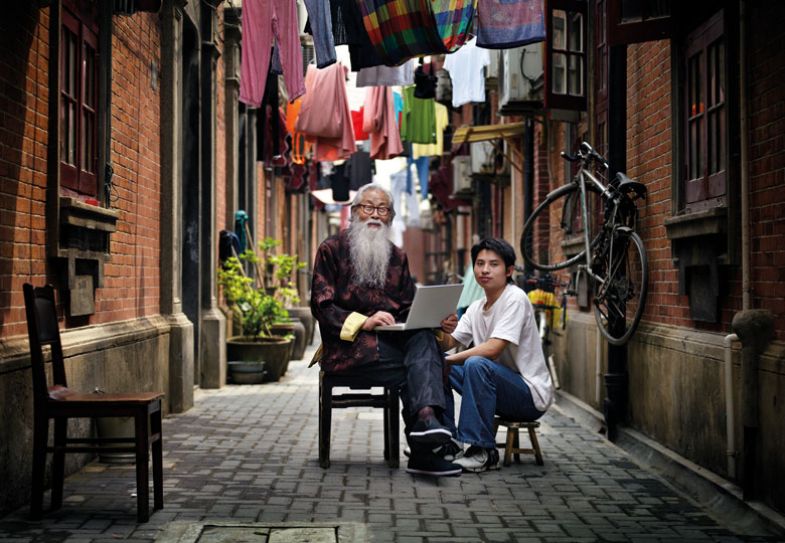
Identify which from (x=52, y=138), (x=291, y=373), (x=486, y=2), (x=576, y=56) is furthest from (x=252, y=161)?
(x=52, y=138)

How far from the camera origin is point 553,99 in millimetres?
10523

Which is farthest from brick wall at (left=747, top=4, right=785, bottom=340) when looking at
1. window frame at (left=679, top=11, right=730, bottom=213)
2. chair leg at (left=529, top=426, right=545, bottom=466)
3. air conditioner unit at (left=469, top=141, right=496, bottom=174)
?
air conditioner unit at (left=469, top=141, right=496, bottom=174)

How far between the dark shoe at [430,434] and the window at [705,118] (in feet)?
7.29

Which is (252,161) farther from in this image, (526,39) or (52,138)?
(52,138)

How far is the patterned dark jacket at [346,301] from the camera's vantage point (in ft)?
22.0

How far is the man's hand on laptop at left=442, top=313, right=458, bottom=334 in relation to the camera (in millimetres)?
6836

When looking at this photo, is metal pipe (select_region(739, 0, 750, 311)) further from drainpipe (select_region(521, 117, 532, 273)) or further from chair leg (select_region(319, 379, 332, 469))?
drainpipe (select_region(521, 117, 532, 273))

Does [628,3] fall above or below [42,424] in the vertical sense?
above

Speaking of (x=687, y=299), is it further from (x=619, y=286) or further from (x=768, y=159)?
(x=768, y=159)

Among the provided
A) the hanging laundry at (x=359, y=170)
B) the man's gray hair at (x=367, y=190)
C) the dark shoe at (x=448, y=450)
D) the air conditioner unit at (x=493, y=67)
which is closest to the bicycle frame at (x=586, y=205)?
the man's gray hair at (x=367, y=190)

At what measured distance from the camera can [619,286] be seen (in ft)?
26.2

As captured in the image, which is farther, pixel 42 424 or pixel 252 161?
pixel 252 161

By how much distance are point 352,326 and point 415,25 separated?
8.40ft

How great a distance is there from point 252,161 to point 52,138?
9.67 m
